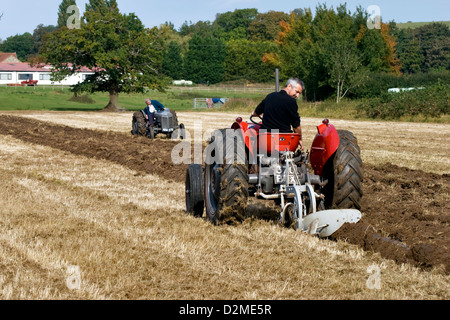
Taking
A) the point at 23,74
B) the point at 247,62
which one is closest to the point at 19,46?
the point at 23,74

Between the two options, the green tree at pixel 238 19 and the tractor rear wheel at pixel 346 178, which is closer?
the tractor rear wheel at pixel 346 178

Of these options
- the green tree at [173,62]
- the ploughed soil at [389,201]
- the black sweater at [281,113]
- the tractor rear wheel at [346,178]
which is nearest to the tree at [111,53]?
the ploughed soil at [389,201]

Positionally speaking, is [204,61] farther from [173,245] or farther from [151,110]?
[173,245]

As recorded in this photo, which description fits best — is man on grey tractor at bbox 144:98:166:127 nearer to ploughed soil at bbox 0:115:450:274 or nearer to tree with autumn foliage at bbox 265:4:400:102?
ploughed soil at bbox 0:115:450:274

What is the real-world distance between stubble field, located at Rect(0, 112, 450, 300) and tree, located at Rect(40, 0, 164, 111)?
33769 millimetres

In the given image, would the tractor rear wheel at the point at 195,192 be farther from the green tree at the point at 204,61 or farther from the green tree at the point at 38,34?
the green tree at the point at 38,34

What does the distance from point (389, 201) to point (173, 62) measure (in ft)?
313

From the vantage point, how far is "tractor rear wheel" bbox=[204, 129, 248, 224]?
22.8 feet

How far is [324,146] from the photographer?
7262 millimetres

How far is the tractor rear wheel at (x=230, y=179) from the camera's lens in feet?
22.8

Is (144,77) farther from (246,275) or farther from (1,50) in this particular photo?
(1,50)

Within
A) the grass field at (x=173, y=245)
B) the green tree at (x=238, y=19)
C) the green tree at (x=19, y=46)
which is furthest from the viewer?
the green tree at (x=238, y=19)

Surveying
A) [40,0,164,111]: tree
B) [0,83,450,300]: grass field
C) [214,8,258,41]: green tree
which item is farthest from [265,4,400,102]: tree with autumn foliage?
[214,8,258,41]: green tree
